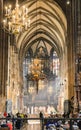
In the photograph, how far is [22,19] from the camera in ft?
48.5

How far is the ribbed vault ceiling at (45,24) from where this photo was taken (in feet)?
98.9

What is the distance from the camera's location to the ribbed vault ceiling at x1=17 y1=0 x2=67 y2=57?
98.9 ft

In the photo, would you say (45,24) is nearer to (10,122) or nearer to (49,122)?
(10,122)

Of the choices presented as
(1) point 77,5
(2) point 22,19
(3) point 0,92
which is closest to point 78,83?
(2) point 22,19

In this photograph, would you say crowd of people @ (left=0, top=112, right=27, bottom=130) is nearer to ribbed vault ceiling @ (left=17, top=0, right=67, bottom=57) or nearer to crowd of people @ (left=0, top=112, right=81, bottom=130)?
crowd of people @ (left=0, top=112, right=81, bottom=130)

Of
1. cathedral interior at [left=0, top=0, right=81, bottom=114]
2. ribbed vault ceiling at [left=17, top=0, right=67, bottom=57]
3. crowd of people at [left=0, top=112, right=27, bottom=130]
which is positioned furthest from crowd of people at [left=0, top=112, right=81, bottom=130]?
ribbed vault ceiling at [left=17, top=0, right=67, bottom=57]

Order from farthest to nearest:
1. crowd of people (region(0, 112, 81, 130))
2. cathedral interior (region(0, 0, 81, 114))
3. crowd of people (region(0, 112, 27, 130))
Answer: cathedral interior (region(0, 0, 81, 114))
crowd of people (region(0, 112, 27, 130))
crowd of people (region(0, 112, 81, 130))

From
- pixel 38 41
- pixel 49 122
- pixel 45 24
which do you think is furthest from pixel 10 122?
pixel 38 41

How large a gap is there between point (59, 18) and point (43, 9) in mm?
2199

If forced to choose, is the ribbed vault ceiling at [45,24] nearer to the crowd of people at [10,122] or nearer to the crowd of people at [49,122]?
the crowd of people at [10,122]

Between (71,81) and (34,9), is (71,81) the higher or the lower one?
the lower one

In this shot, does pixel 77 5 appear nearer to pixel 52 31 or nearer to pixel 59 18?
pixel 59 18

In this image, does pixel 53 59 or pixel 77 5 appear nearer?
pixel 77 5

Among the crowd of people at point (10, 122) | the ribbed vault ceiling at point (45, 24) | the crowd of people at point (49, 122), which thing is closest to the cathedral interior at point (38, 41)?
the ribbed vault ceiling at point (45, 24)
